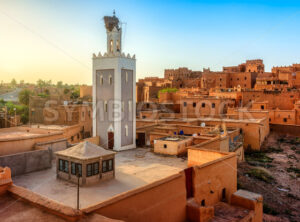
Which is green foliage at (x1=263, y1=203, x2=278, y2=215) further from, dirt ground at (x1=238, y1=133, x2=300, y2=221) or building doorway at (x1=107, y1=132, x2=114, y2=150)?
building doorway at (x1=107, y1=132, x2=114, y2=150)

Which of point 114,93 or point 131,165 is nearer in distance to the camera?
point 131,165

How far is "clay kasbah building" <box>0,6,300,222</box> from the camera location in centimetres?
831

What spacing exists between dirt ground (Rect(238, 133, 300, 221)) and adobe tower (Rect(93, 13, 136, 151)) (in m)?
8.97

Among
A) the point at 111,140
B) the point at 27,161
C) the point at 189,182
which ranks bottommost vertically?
the point at 189,182

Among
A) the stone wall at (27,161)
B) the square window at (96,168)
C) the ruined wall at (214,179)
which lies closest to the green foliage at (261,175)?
the ruined wall at (214,179)

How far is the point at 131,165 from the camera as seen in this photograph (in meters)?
15.0

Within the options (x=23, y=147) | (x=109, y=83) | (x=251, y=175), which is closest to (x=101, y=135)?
(x=109, y=83)

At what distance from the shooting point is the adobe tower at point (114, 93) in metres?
18.8

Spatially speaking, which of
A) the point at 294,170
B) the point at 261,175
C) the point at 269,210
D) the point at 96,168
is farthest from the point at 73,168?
the point at 294,170

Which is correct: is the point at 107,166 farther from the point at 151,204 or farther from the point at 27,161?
the point at 27,161

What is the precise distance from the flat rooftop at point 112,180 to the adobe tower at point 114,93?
8.79 ft

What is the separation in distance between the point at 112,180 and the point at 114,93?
7997 millimetres

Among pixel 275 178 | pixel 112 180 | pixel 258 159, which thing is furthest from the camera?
pixel 258 159

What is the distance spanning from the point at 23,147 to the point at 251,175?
1582 cm
